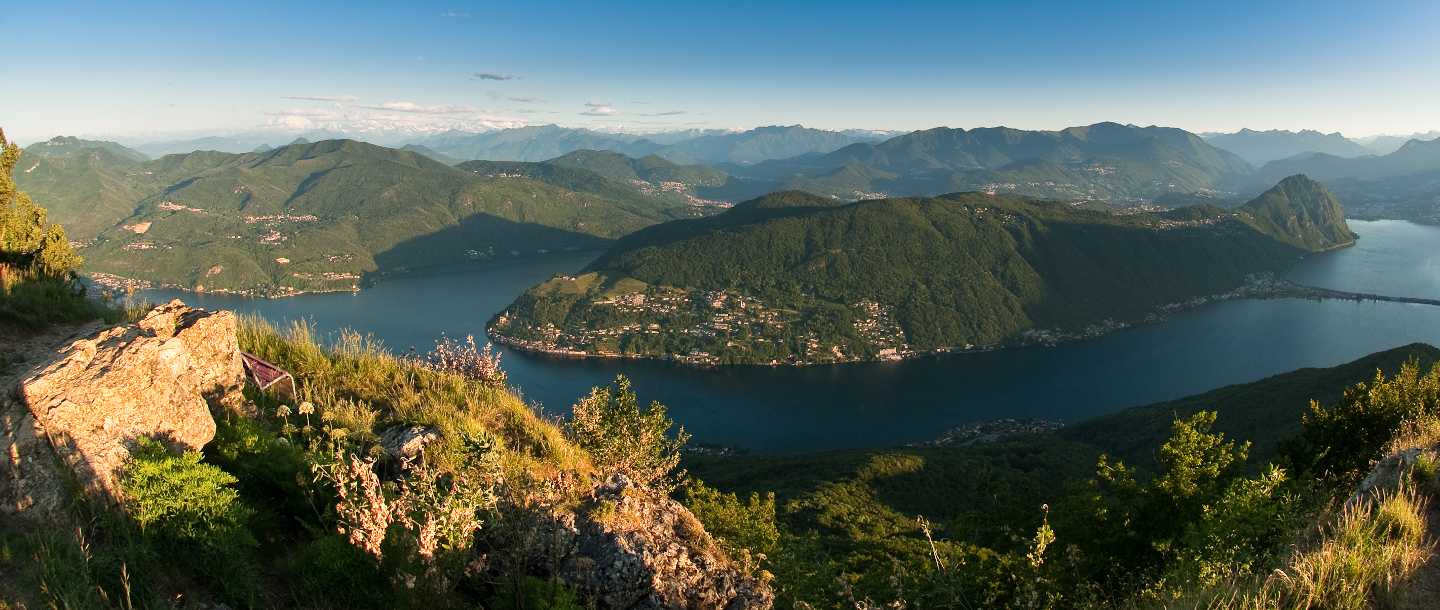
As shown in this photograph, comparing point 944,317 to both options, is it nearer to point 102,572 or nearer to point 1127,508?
point 1127,508

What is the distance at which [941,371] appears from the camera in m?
97.8

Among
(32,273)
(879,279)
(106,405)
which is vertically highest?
(32,273)

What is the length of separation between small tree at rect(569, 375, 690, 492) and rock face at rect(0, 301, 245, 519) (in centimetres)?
471

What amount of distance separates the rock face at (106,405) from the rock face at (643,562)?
4192 mm

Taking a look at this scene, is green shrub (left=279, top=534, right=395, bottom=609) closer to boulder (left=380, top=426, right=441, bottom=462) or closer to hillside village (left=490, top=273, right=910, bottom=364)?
boulder (left=380, top=426, right=441, bottom=462)

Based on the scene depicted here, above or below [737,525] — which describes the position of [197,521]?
above

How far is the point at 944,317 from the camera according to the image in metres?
117

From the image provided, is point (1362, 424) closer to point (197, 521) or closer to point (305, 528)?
point (305, 528)

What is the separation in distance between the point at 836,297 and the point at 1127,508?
11839 cm

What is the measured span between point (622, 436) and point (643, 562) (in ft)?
9.99

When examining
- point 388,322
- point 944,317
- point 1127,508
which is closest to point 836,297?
point 944,317

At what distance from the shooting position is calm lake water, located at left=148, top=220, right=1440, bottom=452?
79.1m

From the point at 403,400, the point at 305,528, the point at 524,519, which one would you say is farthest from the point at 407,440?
the point at 524,519

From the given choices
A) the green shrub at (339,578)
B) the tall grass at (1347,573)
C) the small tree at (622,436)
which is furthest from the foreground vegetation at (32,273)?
the tall grass at (1347,573)
